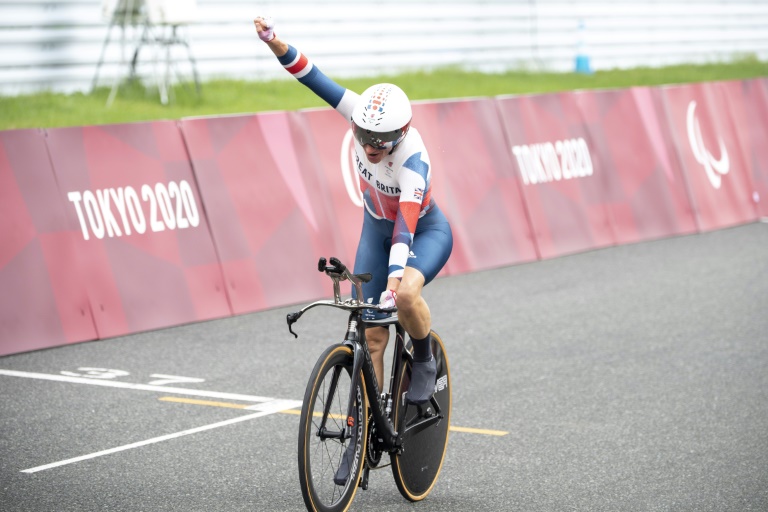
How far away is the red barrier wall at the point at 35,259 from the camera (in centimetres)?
947

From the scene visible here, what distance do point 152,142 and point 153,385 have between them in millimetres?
3245

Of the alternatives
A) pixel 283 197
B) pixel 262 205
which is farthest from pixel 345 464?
pixel 283 197

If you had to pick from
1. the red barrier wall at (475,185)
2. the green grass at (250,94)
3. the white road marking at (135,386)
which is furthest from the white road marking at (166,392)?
the red barrier wall at (475,185)

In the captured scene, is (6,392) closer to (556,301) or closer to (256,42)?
(556,301)

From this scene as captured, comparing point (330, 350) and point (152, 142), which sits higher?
point (152, 142)

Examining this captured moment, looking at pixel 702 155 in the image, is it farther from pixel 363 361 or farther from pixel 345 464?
pixel 345 464

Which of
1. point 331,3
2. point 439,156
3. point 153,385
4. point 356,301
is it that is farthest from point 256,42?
point 356,301

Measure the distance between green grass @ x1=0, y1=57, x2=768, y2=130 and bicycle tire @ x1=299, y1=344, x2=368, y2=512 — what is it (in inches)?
306

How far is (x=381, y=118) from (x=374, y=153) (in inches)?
8.2

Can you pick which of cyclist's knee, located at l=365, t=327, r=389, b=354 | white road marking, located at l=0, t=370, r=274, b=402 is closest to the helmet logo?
cyclist's knee, located at l=365, t=327, r=389, b=354

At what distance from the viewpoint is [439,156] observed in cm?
1336

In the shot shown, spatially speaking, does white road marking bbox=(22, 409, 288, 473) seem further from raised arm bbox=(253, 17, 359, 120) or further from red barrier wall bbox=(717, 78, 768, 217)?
red barrier wall bbox=(717, 78, 768, 217)

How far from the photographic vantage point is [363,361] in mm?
5422

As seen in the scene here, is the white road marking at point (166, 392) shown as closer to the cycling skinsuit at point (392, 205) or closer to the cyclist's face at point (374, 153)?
the cycling skinsuit at point (392, 205)
